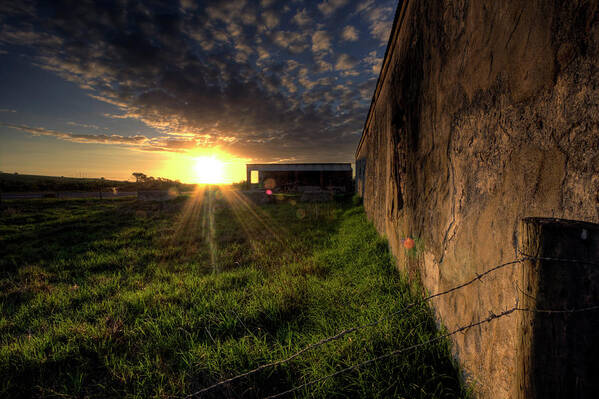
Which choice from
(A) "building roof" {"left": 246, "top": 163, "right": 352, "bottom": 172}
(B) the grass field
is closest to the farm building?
(A) "building roof" {"left": 246, "top": 163, "right": 352, "bottom": 172}

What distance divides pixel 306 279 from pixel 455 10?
2.99 meters

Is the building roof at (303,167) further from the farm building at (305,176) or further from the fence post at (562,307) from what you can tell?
the fence post at (562,307)

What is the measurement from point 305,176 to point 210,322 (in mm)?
19487

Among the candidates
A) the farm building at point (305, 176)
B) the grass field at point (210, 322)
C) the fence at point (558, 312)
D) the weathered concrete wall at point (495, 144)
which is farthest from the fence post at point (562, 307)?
the farm building at point (305, 176)

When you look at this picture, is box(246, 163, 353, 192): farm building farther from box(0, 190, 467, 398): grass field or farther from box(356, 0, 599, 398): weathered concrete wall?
box(356, 0, 599, 398): weathered concrete wall

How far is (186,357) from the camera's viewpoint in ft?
6.31

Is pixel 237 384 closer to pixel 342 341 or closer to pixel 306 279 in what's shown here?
pixel 342 341

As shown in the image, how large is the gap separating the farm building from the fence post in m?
20.1

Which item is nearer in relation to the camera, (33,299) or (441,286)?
(441,286)

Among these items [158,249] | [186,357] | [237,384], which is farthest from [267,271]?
[158,249]

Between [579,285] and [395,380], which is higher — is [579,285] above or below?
above

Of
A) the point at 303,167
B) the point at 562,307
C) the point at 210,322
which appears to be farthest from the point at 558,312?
the point at 303,167

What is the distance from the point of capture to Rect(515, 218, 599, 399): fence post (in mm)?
615

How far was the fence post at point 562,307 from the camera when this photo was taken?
0.62 metres
